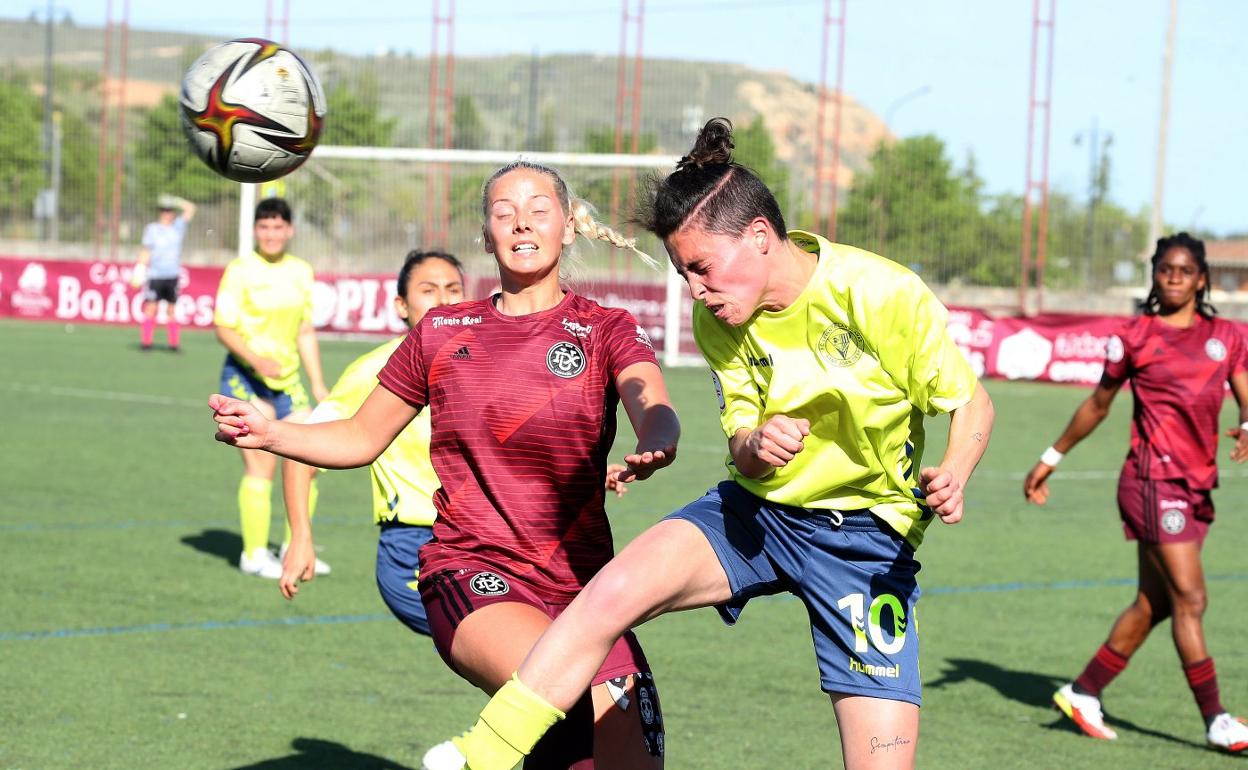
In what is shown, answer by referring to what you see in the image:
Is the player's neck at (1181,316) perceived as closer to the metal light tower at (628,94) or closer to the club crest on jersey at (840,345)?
the club crest on jersey at (840,345)

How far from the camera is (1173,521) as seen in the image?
21.5ft

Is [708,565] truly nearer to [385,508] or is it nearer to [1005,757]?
[385,508]

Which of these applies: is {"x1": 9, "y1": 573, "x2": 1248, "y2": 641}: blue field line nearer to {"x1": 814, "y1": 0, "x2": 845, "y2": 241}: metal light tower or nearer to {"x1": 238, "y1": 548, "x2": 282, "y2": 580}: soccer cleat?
{"x1": 238, "y1": 548, "x2": 282, "y2": 580}: soccer cleat

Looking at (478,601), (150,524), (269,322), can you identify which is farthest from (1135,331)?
(150,524)

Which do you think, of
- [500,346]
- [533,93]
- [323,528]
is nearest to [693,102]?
[533,93]

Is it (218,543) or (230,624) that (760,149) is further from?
(230,624)

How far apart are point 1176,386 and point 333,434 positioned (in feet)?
13.1

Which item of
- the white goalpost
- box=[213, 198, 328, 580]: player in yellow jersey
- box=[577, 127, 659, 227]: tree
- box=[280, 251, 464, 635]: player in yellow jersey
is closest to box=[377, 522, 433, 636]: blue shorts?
box=[280, 251, 464, 635]: player in yellow jersey

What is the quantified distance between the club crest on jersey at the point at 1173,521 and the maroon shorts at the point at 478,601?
10.7 ft

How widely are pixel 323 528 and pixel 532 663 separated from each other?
286 inches

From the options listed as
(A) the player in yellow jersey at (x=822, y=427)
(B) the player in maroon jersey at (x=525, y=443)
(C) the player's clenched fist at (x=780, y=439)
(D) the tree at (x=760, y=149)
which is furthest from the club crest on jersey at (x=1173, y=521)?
(D) the tree at (x=760, y=149)

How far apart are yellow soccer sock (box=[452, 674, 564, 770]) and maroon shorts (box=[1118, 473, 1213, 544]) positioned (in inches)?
151

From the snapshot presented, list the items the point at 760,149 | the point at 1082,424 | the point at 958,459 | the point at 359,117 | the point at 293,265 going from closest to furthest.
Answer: the point at 958,459, the point at 1082,424, the point at 293,265, the point at 359,117, the point at 760,149

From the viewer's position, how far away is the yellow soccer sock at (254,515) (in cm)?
914
